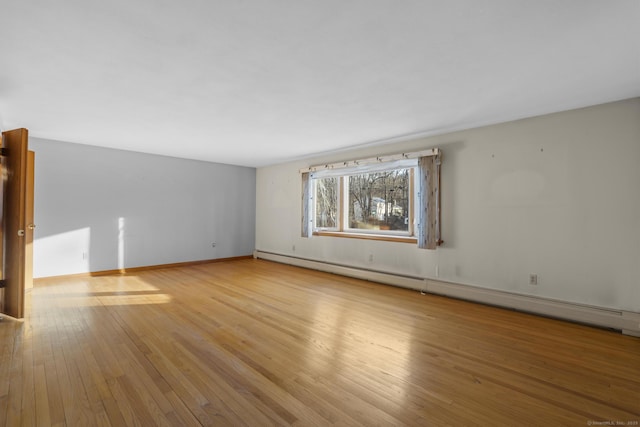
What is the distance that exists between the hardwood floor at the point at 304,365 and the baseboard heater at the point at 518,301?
14cm

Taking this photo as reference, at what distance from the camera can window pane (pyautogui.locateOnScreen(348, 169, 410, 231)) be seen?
15.8 feet

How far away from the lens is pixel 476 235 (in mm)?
3838

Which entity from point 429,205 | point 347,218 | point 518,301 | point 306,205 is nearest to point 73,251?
point 306,205

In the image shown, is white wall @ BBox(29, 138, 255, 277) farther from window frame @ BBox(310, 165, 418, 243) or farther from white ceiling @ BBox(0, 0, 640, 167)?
window frame @ BBox(310, 165, 418, 243)

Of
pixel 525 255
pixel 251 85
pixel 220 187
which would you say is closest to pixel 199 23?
pixel 251 85

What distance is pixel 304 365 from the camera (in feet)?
7.21

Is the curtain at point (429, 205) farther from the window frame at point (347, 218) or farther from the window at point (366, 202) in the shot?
the window at point (366, 202)

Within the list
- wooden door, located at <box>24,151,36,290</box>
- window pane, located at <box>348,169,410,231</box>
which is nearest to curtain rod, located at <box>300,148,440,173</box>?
window pane, located at <box>348,169,410,231</box>

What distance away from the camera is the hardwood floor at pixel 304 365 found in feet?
5.50

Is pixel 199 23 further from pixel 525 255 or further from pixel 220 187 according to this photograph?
pixel 220 187

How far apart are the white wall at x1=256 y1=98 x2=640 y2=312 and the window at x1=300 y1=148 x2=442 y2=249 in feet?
0.70

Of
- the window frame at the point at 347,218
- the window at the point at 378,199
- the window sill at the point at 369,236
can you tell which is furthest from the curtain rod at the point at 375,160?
the window sill at the point at 369,236

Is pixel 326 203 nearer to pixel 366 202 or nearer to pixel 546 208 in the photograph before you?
pixel 366 202

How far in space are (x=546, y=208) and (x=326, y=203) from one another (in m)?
3.67
